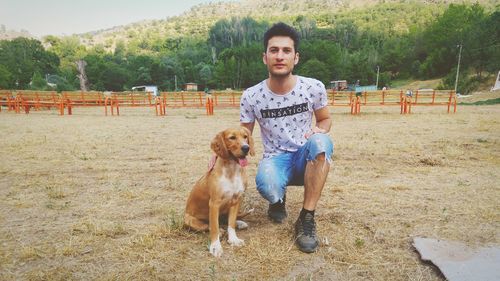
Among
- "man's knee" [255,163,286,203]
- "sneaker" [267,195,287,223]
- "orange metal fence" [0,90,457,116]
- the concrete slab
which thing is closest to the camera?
the concrete slab

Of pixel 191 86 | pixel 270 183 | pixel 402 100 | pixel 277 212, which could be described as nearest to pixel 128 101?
pixel 402 100

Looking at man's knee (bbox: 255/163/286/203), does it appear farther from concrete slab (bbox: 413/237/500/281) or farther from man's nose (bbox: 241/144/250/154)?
concrete slab (bbox: 413/237/500/281)

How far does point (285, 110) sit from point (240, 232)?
134cm

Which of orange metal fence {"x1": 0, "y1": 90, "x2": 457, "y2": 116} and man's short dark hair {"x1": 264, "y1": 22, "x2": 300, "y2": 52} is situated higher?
man's short dark hair {"x1": 264, "y1": 22, "x2": 300, "y2": 52}

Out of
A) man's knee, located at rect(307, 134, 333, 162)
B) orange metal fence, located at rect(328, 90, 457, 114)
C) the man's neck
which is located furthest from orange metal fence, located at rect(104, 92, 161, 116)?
man's knee, located at rect(307, 134, 333, 162)

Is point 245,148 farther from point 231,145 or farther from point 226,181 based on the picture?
point 226,181

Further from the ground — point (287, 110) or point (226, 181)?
point (287, 110)

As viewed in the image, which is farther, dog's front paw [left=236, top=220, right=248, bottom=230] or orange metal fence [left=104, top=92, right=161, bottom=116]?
orange metal fence [left=104, top=92, right=161, bottom=116]

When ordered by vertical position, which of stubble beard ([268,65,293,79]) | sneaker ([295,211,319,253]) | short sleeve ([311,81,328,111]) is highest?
stubble beard ([268,65,293,79])

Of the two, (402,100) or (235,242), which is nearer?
(235,242)

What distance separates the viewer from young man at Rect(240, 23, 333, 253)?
2982 millimetres

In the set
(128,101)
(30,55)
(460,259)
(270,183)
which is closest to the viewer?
(460,259)

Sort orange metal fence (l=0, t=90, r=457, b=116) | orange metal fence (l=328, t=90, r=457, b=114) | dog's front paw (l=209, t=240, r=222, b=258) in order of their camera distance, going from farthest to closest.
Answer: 1. orange metal fence (l=0, t=90, r=457, b=116)
2. orange metal fence (l=328, t=90, r=457, b=114)
3. dog's front paw (l=209, t=240, r=222, b=258)

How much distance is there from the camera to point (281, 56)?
3.09 m
